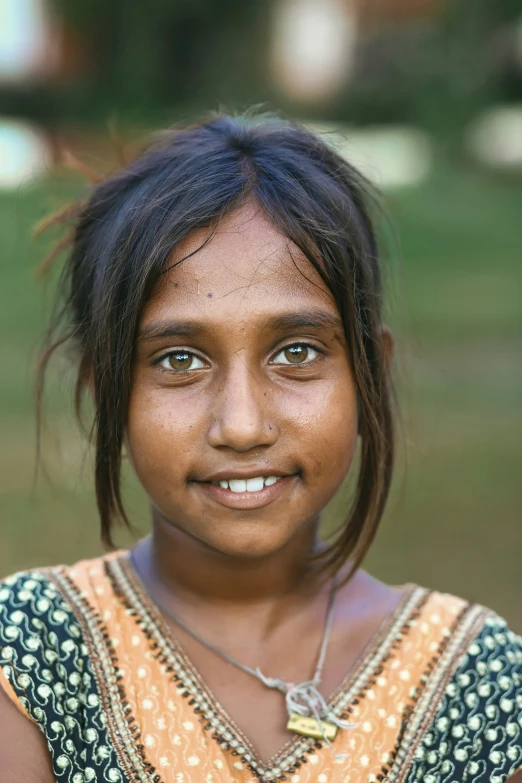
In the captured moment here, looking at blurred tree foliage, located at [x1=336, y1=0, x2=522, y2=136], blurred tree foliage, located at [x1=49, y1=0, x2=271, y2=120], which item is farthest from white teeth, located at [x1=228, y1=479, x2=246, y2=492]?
blurred tree foliage, located at [x1=49, y1=0, x2=271, y2=120]

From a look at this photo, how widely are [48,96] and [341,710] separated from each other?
14.8 m

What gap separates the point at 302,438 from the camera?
1.77 meters

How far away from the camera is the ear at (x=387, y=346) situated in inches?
80.3

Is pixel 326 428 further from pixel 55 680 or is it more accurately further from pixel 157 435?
pixel 55 680

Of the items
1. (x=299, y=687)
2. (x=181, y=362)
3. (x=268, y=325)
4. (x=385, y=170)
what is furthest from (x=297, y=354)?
(x=385, y=170)

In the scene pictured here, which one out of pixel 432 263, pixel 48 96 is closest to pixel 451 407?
pixel 432 263

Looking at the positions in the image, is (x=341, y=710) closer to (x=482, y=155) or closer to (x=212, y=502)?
(x=212, y=502)

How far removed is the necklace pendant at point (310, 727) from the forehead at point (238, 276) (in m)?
0.70

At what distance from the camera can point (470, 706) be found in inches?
74.0

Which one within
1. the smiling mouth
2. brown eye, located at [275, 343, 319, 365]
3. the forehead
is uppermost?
the forehead

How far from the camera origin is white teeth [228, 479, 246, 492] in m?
1.75

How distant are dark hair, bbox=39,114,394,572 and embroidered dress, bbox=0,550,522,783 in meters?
0.17

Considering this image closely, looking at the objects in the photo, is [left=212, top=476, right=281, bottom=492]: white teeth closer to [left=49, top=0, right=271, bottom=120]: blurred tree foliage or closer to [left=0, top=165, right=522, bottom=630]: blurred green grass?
[left=0, top=165, right=522, bottom=630]: blurred green grass

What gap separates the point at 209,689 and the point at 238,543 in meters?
0.29
